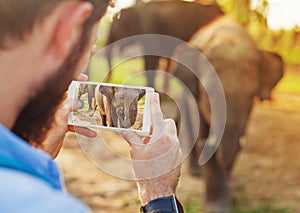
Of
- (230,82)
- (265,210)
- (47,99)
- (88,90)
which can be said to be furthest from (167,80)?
(47,99)

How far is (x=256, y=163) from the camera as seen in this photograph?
2842 millimetres

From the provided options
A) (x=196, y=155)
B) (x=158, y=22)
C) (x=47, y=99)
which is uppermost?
(x=47, y=99)

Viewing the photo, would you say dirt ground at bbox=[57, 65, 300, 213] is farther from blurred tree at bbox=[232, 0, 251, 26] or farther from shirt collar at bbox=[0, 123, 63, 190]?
shirt collar at bbox=[0, 123, 63, 190]

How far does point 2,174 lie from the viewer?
0.32 meters

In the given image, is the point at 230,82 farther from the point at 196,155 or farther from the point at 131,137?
the point at 131,137

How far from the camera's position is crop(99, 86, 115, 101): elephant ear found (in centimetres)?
56

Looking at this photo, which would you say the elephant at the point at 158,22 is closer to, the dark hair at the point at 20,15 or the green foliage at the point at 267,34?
the green foliage at the point at 267,34

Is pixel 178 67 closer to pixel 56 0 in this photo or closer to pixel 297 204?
pixel 297 204

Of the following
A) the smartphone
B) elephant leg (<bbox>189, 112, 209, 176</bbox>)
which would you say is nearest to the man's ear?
the smartphone

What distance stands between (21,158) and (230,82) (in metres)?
2.05

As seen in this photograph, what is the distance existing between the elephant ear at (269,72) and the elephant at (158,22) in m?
0.33

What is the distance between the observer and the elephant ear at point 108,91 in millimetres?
560

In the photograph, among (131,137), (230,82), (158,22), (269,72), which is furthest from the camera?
(158,22)

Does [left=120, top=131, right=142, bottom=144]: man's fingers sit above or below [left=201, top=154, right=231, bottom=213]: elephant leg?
above
